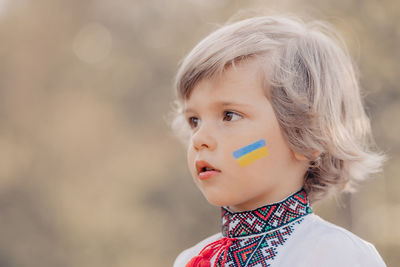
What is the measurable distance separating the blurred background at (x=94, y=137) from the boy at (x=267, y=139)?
5.67m

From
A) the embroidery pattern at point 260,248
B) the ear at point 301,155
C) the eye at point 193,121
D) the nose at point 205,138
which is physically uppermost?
the eye at point 193,121

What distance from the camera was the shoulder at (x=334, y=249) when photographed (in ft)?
4.61

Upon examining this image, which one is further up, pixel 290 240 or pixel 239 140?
pixel 239 140

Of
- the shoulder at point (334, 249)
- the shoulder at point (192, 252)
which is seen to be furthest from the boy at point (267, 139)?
the shoulder at point (192, 252)

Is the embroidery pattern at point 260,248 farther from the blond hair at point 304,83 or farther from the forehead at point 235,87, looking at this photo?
the forehead at point 235,87

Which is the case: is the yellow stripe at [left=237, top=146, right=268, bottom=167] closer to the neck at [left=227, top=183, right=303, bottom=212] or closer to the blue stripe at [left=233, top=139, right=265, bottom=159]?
the blue stripe at [left=233, top=139, right=265, bottom=159]

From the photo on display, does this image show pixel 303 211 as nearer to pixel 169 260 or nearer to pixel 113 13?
pixel 169 260

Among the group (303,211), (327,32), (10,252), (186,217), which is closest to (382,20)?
(327,32)

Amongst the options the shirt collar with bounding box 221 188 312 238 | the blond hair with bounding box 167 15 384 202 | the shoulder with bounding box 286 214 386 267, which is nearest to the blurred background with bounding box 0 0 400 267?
the blond hair with bounding box 167 15 384 202

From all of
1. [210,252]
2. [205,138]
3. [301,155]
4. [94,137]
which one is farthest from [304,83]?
[94,137]

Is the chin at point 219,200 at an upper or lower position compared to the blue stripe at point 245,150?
lower

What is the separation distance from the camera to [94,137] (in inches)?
326

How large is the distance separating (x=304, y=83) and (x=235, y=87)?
244 mm

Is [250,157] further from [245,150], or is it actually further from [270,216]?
[270,216]
